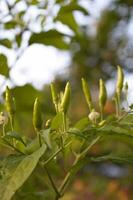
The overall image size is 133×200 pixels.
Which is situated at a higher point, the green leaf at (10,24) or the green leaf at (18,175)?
the green leaf at (10,24)

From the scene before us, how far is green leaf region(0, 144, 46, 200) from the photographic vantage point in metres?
0.70

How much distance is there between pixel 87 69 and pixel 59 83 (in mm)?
495

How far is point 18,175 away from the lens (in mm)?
715

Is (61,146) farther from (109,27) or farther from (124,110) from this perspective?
(109,27)

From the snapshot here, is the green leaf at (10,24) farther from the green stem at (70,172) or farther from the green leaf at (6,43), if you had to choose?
the green stem at (70,172)

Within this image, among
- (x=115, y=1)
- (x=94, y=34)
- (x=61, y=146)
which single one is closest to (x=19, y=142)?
(x=61, y=146)

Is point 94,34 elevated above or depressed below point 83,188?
above

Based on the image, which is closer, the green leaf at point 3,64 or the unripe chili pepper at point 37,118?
the unripe chili pepper at point 37,118

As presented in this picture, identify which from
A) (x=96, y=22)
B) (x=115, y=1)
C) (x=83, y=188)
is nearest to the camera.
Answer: (x=83, y=188)

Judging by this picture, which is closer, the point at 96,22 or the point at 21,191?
the point at 21,191

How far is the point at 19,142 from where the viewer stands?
827 mm

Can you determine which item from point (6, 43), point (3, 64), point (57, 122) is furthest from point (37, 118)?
point (6, 43)

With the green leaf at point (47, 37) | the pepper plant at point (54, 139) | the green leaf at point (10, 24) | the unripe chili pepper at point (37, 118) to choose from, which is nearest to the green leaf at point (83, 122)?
the pepper plant at point (54, 139)

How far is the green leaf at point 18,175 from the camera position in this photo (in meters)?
0.70
